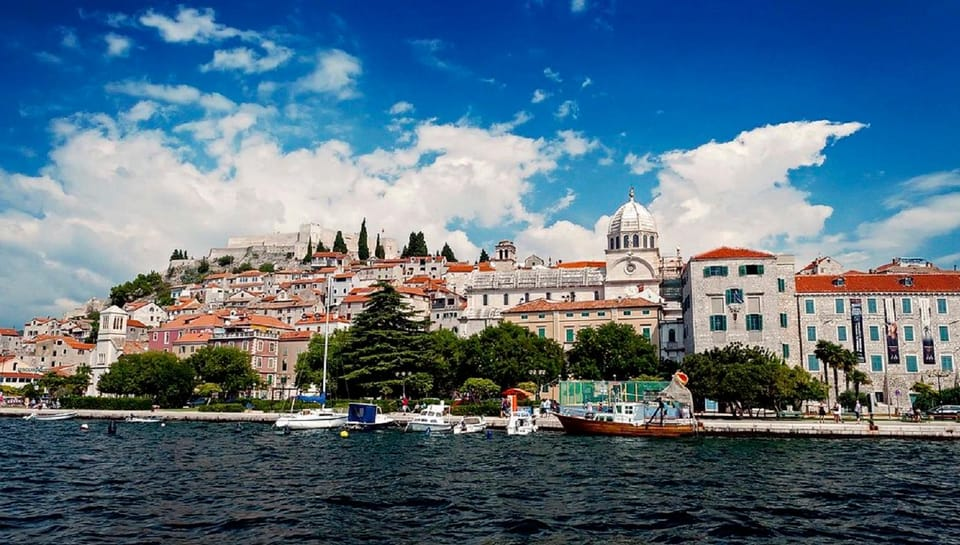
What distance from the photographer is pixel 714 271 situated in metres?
61.9

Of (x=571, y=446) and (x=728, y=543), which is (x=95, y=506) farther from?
(x=571, y=446)

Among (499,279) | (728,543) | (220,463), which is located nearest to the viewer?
(728,543)

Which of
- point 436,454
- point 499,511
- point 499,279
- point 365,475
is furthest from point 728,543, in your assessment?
point 499,279

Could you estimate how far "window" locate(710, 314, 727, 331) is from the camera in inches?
2394

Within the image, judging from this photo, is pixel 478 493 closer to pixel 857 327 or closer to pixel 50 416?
pixel 857 327

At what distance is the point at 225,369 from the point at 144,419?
15.8m

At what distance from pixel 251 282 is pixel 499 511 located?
431 ft

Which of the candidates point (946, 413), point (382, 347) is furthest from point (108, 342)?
point (946, 413)

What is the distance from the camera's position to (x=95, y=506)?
19.6m

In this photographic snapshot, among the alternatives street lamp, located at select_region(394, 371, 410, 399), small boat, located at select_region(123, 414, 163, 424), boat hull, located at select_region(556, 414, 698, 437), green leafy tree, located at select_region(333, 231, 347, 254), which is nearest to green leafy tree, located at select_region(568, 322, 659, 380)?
street lamp, located at select_region(394, 371, 410, 399)

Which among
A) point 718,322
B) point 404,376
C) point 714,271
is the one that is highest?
point 714,271

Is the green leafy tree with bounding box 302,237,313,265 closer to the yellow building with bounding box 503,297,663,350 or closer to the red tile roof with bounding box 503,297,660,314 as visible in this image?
the red tile roof with bounding box 503,297,660,314

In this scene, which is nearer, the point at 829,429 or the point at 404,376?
the point at 829,429

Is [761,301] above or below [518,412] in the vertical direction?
above
